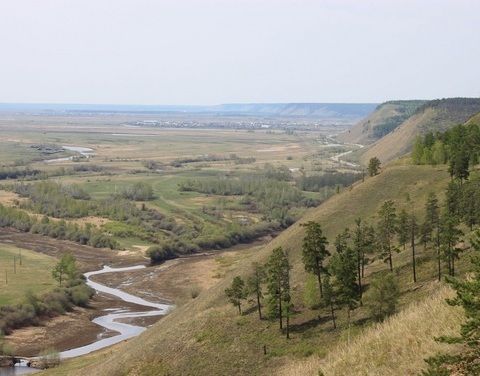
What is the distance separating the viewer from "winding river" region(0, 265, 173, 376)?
101m

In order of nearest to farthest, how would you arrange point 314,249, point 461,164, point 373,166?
point 314,249 → point 461,164 → point 373,166

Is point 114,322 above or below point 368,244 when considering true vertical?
below

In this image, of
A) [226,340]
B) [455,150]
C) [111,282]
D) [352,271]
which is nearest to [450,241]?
[352,271]

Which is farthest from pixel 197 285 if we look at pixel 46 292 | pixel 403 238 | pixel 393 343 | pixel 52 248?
pixel 393 343

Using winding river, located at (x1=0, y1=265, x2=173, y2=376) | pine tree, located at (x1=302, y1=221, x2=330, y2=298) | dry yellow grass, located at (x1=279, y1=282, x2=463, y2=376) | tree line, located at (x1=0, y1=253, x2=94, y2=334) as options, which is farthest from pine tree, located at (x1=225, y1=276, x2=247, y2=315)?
tree line, located at (x1=0, y1=253, x2=94, y2=334)

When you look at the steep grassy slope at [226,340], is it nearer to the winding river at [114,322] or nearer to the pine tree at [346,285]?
the pine tree at [346,285]

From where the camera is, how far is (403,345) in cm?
2505

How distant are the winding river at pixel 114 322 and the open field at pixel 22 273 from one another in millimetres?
11392

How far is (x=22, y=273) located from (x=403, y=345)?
13728cm

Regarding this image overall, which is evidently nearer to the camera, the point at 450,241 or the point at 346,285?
the point at 450,241

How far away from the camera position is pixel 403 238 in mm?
76438

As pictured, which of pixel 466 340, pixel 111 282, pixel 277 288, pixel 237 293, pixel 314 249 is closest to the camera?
pixel 466 340

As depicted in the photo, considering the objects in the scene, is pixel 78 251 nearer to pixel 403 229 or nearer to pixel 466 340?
pixel 403 229

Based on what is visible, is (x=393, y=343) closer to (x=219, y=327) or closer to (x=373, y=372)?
(x=373, y=372)
